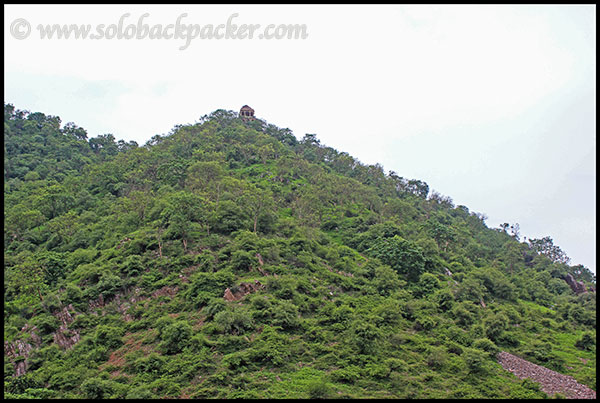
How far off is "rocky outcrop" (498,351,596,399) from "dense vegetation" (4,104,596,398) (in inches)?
39.7

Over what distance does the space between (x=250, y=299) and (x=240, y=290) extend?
6.09 ft

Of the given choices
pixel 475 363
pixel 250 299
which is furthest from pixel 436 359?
pixel 250 299

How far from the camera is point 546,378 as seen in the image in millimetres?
27562

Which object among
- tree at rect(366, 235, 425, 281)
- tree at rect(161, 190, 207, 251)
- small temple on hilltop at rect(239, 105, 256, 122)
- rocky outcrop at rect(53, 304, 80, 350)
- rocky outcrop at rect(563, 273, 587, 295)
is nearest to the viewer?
rocky outcrop at rect(53, 304, 80, 350)

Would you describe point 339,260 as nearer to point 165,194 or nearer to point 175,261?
point 175,261

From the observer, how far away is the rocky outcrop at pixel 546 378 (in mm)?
24562

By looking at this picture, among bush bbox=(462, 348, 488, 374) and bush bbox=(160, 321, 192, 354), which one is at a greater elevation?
bush bbox=(462, 348, 488, 374)

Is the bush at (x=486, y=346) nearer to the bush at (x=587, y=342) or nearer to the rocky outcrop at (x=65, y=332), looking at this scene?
the bush at (x=587, y=342)

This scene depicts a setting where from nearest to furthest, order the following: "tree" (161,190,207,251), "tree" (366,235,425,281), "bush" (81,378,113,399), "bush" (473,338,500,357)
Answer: "bush" (81,378,113,399) → "bush" (473,338,500,357) → "tree" (161,190,207,251) → "tree" (366,235,425,281)

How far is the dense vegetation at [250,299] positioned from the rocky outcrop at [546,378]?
1.01 m

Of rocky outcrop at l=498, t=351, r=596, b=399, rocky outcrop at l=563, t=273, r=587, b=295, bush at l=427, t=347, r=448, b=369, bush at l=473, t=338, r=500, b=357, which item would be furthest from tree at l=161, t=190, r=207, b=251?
rocky outcrop at l=563, t=273, r=587, b=295

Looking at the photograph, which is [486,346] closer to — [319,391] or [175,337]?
[319,391]

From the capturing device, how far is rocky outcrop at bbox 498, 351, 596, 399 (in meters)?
24.6

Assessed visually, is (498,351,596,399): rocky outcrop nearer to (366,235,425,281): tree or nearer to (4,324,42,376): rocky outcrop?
(366,235,425,281): tree
